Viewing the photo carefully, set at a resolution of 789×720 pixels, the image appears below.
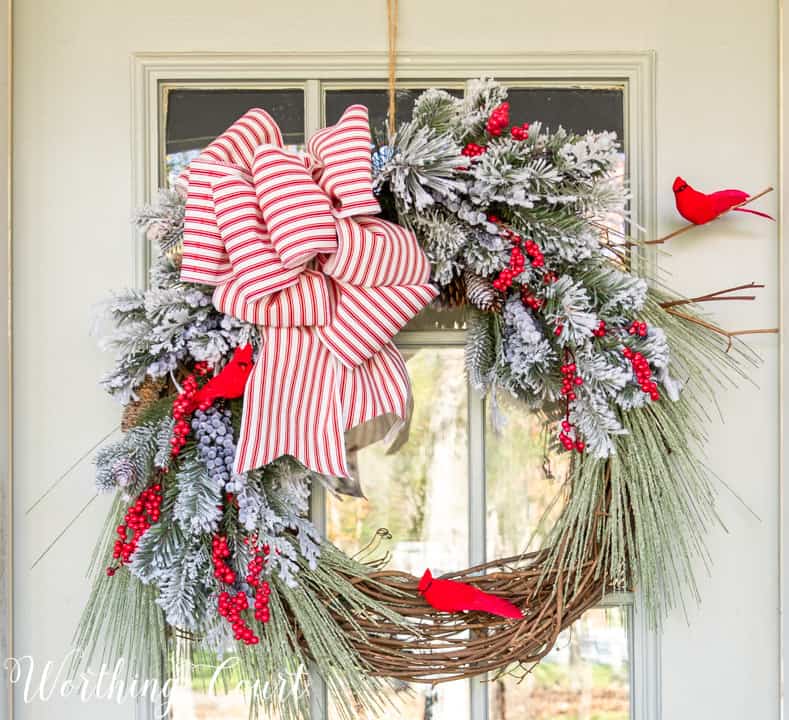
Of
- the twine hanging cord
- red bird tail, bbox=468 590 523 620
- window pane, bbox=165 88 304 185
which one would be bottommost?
red bird tail, bbox=468 590 523 620

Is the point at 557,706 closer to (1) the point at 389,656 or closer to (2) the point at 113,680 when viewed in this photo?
(1) the point at 389,656

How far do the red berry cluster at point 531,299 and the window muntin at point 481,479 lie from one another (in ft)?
0.45

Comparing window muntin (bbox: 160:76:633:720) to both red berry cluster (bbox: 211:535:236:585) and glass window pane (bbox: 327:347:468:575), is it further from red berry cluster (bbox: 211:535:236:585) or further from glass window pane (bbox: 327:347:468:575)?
red berry cluster (bbox: 211:535:236:585)

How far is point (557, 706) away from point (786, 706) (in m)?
0.29

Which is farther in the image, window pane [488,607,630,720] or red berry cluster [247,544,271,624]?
window pane [488,607,630,720]

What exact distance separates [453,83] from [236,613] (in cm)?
71

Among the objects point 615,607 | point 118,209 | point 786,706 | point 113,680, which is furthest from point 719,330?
point 113,680

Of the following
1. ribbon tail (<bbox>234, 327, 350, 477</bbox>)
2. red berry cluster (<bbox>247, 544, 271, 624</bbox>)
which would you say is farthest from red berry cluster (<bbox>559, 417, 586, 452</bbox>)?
red berry cluster (<bbox>247, 544, 271, 624</bbox>)

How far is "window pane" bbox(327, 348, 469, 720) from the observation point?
984mm

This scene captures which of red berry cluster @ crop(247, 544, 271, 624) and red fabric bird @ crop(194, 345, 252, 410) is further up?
red fabric bird @ crop(194, 345, 252, 410)

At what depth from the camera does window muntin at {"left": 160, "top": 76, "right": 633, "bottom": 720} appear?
979 millimetres

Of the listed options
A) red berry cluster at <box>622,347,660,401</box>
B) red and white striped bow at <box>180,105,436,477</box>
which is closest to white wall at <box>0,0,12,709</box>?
red and white striped bow at <box>180,105,436,477</box>

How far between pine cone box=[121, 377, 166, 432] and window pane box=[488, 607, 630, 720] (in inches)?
22.7

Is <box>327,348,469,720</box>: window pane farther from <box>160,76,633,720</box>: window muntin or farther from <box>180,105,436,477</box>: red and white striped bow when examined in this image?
<box>180,105,436,477</box>: red and white striped bow
